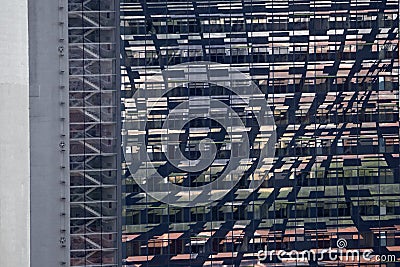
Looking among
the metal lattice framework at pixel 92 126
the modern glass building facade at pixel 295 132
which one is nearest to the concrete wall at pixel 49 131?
the metal lattice framework at pixel 92 126

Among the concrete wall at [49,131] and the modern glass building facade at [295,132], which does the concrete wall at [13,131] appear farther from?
the modern glass building facade at [295,132]

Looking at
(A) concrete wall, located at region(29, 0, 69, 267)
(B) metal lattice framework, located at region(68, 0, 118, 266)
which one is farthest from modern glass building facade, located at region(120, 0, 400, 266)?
(A) concrete wall, located at region(29, 0, 69, 267)

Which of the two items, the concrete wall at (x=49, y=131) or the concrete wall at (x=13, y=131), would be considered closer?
the concrete wall at (x=13, y=131)

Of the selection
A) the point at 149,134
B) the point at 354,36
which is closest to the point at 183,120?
the point at 149,134

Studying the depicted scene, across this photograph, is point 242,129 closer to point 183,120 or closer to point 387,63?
point 183,120

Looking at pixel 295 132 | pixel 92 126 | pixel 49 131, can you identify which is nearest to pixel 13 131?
pixel 49 131

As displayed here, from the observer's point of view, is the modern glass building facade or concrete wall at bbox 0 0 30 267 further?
the modern glass building facade

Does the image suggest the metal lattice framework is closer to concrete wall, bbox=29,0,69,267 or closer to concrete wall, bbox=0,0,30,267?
concrete wall, bbox=29,0,69,267
